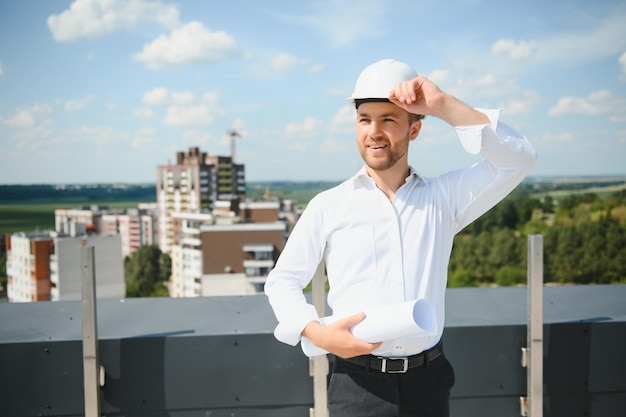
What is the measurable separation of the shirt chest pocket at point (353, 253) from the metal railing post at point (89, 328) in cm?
84

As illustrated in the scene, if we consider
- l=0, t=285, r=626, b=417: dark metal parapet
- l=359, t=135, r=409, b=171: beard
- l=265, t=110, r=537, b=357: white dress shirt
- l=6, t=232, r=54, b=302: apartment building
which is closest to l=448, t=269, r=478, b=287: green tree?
l=6, t=232, r=54, b=302: apartment building

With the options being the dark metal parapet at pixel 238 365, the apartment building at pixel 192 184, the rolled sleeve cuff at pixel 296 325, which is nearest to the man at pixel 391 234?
the rolled sleeve cuff at pixel 296 325

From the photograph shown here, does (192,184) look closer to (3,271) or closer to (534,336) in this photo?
(3,271)

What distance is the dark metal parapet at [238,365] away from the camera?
1.84m

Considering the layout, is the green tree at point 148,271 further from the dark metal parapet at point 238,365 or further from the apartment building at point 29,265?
the dark metal parapet at point 238,365

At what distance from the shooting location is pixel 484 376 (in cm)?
192

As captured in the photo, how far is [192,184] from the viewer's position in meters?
70.3

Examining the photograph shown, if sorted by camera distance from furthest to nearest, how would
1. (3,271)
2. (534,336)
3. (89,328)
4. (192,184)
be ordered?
(192,184) → (3,271) → (534,336) → (89,328)

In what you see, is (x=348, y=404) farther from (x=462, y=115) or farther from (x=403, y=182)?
(x=462, y=115)

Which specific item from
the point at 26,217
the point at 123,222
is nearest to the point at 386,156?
the point at 26,217

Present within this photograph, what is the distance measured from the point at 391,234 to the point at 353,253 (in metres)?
0.10

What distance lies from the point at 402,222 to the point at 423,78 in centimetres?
33

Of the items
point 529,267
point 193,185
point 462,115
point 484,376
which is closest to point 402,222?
point 462,115

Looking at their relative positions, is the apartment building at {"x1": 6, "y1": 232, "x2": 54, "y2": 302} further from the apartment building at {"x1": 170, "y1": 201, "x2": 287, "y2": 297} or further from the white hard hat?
the white hard hat
